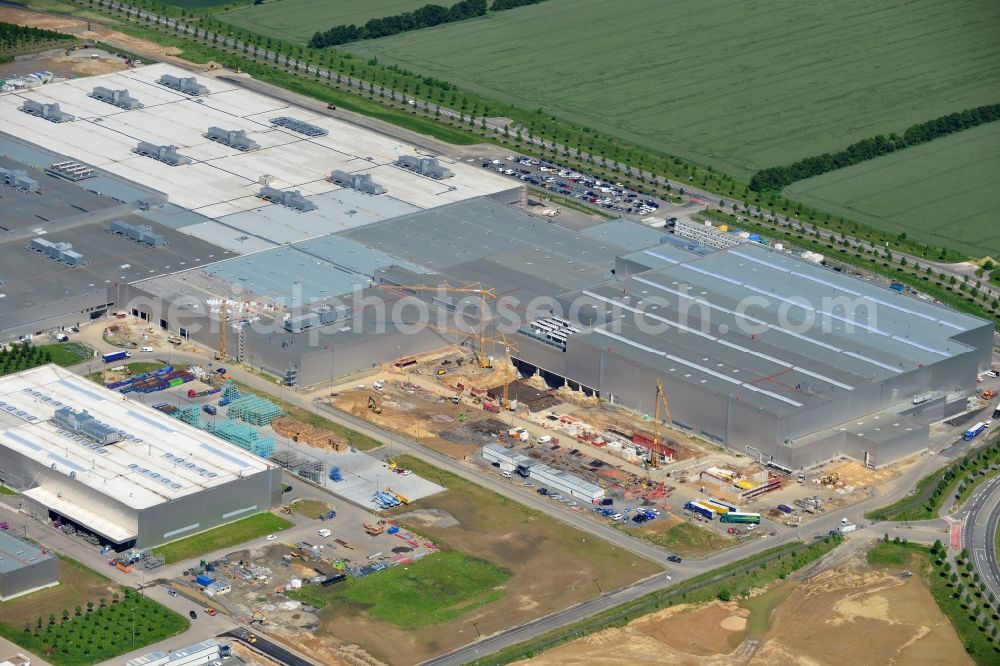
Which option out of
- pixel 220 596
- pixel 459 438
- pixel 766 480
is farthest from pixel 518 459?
pixel 220 596

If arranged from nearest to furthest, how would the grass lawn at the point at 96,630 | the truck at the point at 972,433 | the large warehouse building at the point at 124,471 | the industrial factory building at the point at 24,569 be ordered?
the grass lawn at the point at 96,630 → the industrial factory building at the point at 24,569 → the large warehouse building at the point at 124,471 → the truck at the point at 972,433

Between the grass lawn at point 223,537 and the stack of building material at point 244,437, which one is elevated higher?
the stack of building material at point 244,437

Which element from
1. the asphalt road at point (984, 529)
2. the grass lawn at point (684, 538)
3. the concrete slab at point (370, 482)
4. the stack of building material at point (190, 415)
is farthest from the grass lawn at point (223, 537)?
the asphalt road at point (984, 529)

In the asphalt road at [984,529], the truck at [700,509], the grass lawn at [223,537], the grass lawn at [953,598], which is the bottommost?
the grass lawn at [223,537]

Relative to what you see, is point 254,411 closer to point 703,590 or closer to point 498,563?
point 498,563

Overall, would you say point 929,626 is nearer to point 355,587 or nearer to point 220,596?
point 355,587

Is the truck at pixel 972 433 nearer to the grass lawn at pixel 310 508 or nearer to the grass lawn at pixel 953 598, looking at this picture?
the grass lawn at pixel 953 598

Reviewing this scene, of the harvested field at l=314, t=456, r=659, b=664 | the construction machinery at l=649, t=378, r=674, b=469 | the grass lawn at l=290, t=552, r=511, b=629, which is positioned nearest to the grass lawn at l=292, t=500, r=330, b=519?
the harvested field at l=314, t=456, r=659, b=664
